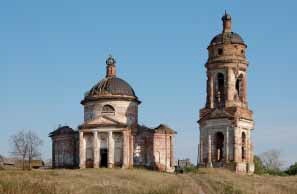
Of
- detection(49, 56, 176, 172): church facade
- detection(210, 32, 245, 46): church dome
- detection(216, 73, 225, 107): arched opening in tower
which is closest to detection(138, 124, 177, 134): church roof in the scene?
detection(49, 56, 176, 172): church facade

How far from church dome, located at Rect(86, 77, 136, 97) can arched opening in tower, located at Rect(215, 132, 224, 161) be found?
8879 mm

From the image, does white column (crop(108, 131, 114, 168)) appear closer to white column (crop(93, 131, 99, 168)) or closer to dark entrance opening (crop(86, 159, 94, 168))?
Result: white column (crop(93, 131, 99, 168))

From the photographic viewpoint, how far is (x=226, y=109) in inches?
1822

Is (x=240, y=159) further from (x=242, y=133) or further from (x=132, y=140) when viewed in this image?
(x=132, y=140)

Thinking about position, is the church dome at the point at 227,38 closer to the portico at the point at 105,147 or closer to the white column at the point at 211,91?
the white column at the point at 211,91

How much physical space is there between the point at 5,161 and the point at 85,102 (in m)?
16.2

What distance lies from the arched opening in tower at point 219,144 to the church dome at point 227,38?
734 centimetres

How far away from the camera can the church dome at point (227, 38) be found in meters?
47.4

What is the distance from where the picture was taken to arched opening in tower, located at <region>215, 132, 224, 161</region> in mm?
47188

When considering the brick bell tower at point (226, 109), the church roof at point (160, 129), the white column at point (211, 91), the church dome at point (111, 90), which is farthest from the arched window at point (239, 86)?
the church dome at point (111, 90)

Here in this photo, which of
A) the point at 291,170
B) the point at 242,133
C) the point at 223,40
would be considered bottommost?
the point at 291,170

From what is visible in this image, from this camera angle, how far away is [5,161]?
6316 centimetres

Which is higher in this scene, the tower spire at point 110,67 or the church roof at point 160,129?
the tower spire at point 110,67

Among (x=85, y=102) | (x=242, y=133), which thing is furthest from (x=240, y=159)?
(x=85, y=102)
